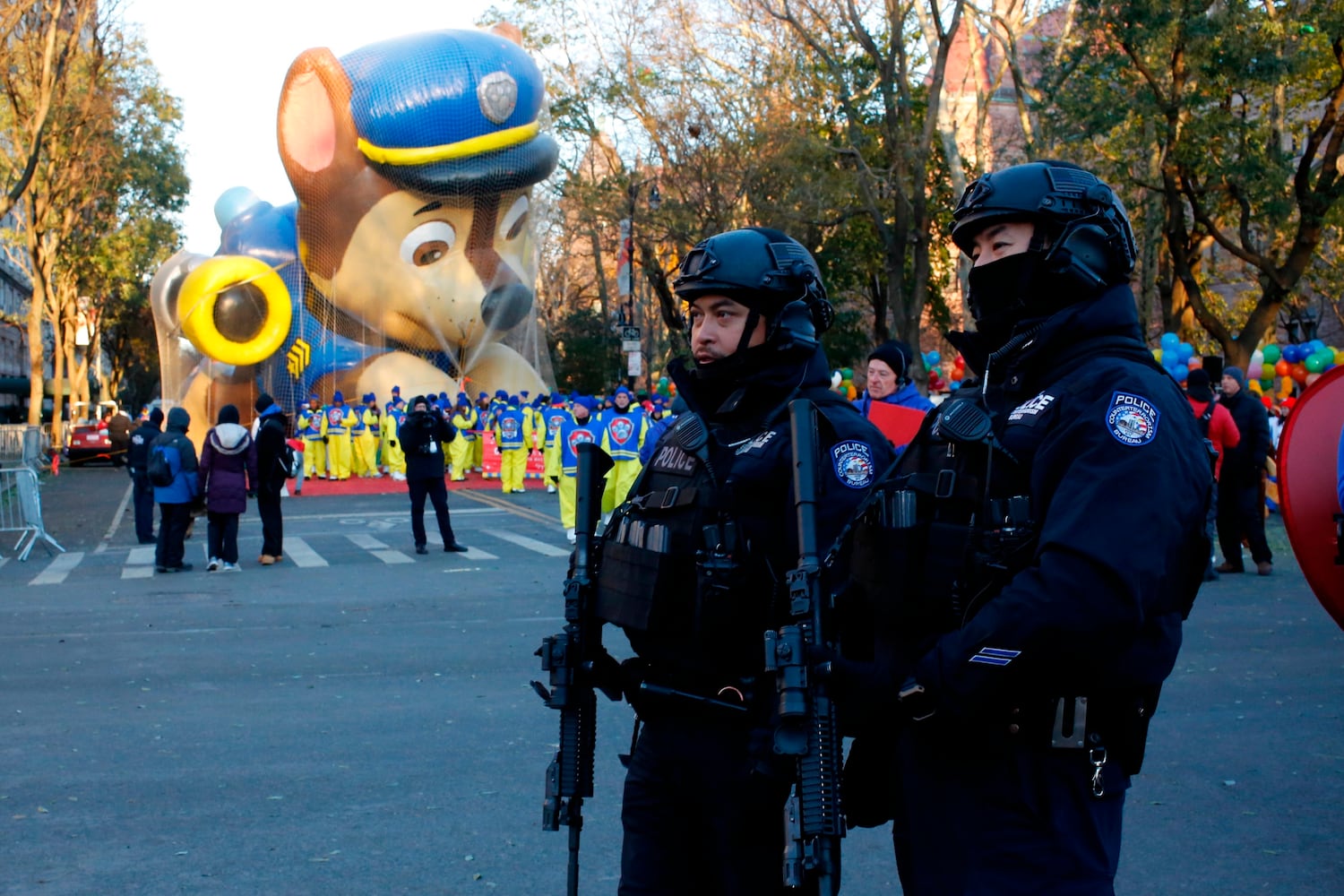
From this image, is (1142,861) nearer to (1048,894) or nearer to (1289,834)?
(1289,834)

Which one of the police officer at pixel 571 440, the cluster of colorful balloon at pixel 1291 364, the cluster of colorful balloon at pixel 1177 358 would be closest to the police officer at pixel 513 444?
the police officer at pixel 571 440

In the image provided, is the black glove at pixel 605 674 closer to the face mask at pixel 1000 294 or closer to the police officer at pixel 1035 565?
the police officer at pixel 1035 565

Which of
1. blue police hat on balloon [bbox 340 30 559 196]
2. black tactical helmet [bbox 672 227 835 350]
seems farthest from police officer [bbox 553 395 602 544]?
blue police hat on balloon [bbox 340 30 559 196]

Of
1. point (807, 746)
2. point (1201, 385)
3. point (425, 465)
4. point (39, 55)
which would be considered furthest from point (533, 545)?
point (39, 55)

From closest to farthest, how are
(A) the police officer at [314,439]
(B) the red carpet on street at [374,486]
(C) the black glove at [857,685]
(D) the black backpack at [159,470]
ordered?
(C) the black glove at [857,685] → (D) the black backpack at [159,470] → (B) the red carpet on street at [374,486] → (A) the police officer at [314,439]

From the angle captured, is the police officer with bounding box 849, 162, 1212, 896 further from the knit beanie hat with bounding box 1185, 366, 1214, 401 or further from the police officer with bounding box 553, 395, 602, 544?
the police officer with bounding box 553, 395, 602, 544

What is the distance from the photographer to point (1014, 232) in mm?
2730

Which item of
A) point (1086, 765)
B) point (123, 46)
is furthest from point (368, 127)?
point (1086, 765)

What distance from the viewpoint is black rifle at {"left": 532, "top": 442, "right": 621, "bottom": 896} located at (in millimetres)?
3332

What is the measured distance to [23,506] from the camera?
17234mm

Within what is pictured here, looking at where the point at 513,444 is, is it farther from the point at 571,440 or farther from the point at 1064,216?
the point at 1064,216

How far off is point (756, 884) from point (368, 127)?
31264 millimetres

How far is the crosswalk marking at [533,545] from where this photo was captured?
52.5ft

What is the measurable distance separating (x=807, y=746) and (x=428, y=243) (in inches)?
→ 1281
